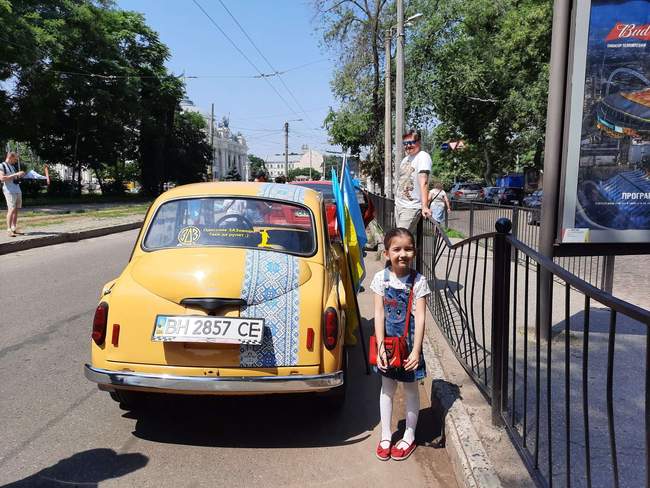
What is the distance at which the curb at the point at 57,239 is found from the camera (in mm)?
11415

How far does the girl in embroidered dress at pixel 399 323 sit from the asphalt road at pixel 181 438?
14cm

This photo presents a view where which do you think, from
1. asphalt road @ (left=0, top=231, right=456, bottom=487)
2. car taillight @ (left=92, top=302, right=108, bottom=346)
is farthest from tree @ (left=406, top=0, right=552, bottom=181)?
car taillight @ (left=92, top=302, right=108, bottom=346)

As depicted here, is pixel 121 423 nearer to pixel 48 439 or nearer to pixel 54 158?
pixel 48 439

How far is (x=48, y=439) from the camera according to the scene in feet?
11.6

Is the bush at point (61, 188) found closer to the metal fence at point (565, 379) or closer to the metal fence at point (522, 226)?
the metal fence at point (522, 226)

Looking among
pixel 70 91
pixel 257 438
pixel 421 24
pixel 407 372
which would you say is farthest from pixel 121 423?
pixel 70 91

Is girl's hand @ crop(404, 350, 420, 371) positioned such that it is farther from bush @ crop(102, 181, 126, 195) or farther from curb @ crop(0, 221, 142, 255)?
bush @ crop(102, 181, 126, 195)

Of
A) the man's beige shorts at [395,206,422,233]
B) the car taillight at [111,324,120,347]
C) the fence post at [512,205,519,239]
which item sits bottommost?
the car taillight at [111,324,120,347]

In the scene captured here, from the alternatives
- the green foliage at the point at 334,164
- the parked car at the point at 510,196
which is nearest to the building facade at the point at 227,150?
the green foliage at the point at 334,164

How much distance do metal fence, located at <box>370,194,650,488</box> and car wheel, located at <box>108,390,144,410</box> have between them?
239cm

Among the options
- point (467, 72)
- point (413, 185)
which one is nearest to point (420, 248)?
point (413, 185)

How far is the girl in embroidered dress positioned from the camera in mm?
3402

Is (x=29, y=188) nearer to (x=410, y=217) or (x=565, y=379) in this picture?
(x=410, y=217)

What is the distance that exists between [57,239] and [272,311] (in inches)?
453
